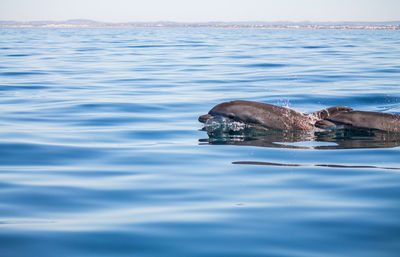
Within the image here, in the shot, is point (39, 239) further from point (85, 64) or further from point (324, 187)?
point (85, 64)

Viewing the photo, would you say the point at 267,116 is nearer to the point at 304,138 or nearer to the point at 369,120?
the point at 304,138

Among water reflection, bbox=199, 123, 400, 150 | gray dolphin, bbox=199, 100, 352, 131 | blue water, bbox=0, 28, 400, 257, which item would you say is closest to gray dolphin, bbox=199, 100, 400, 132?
gray dolphin, bbox=199, 100, 352, 131

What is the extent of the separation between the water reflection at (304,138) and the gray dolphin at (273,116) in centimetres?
16

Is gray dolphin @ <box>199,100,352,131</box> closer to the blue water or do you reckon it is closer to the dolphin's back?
the dolphin's back

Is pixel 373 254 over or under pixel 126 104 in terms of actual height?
under

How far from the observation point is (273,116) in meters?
10.9

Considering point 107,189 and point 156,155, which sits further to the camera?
point 156,155

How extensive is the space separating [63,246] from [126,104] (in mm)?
10369

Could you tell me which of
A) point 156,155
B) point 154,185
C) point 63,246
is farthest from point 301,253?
point 156,155

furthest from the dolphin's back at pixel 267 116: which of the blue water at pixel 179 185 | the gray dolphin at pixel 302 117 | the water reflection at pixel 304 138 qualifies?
the blue water at pixel 179 185

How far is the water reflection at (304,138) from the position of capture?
9719 mm

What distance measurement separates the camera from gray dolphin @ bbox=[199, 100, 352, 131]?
10.9m

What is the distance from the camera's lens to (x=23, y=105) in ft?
49.1

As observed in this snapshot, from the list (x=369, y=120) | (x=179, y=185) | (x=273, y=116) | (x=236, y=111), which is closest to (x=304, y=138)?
A: (x=273, y=116)
